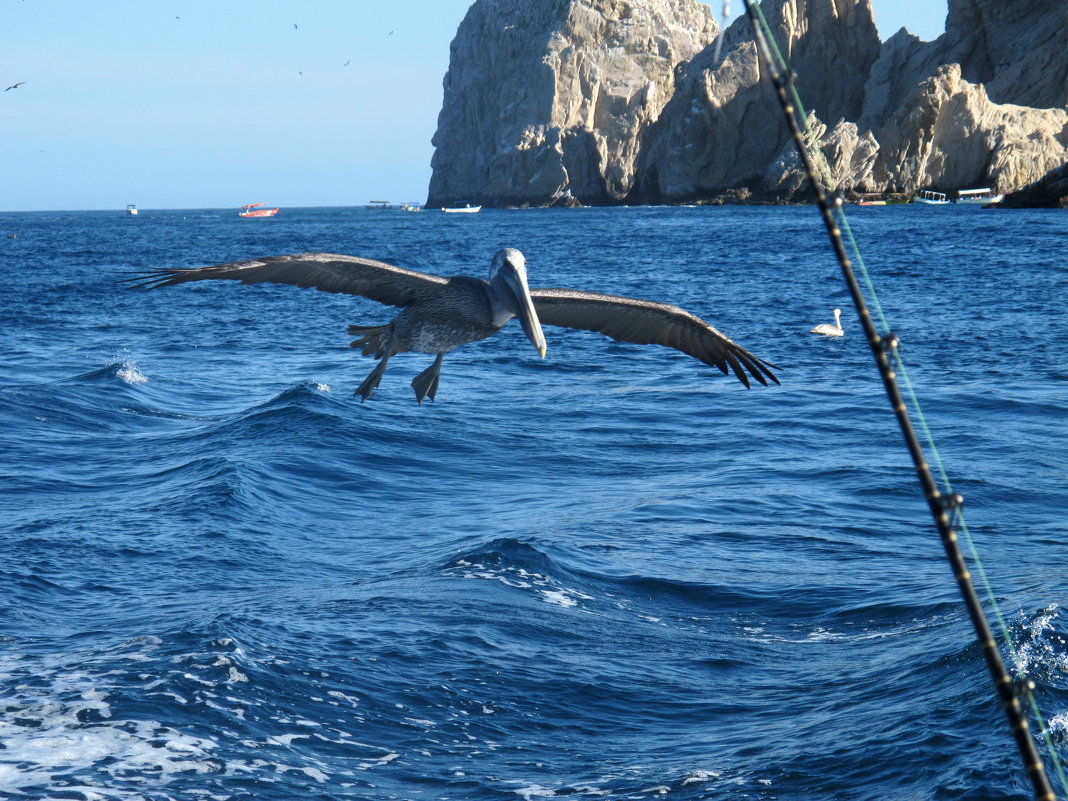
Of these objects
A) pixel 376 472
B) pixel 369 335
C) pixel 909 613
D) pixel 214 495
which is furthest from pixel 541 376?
pixel 369 335

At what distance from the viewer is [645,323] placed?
346 inches

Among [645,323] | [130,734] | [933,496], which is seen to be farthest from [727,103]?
[933,496]

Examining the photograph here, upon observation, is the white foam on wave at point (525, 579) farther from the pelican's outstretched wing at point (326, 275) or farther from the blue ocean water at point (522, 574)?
the pelican's outstretched wing at point (326, 275)

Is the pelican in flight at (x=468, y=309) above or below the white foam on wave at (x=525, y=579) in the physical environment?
above

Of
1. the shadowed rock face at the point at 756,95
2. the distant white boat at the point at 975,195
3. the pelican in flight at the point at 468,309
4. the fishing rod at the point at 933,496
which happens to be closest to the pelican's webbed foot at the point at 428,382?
the pelican in flight at the point at 468,309

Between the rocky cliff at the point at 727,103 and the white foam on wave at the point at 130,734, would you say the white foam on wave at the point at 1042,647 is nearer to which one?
the white foam on wave at the point at 130,734

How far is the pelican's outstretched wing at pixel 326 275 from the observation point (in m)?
7.01

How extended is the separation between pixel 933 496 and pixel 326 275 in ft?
16.1

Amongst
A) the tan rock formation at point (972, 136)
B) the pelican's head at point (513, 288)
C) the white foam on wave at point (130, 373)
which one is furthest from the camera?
the tan rock formation at point (972, 136)

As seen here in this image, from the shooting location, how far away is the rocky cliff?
307 ft

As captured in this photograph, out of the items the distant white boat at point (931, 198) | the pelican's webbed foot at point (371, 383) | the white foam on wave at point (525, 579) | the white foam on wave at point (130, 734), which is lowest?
the white foam on wave at point (130, 734)

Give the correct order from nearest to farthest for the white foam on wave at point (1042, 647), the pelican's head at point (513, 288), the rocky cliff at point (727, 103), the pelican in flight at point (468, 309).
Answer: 1. the pelican's head at point (513, 288)
2. the pelican in flight at point (468, 309)
3. the white foam on wave at point (1042, 647)
4. the rocky cliff at point (727, 103)

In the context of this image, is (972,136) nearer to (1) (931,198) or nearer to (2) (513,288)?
(1) (931,198)

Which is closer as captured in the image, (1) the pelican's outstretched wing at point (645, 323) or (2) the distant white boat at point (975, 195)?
(1) the pelican's outstretched wing at point (645, 323)
